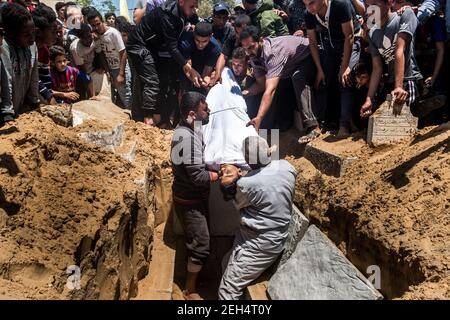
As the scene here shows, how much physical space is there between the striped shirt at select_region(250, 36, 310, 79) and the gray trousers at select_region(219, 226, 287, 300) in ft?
8.41

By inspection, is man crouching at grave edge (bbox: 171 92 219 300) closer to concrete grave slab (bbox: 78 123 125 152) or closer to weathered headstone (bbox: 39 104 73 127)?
concrete grave slab (bbox: 78 123 125 152)

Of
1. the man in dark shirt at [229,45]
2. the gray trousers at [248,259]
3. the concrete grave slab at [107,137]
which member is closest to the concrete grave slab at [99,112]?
the concrete grave slab at [107,137]

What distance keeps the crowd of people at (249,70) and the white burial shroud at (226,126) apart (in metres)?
0.23

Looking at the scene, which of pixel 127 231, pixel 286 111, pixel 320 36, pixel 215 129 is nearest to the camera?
pixel 127 231

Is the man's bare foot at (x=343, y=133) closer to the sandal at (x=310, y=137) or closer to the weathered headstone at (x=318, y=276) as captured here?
the sandal at (x=310, y=137)

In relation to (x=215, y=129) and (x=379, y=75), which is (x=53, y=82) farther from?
(x=379, y=75)

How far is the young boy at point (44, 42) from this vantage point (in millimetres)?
5379

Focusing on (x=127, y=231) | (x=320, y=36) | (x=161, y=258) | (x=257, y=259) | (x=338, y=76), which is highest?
(x=320, y=36)

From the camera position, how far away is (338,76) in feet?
20.3

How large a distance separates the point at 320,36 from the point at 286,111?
135 centimetres

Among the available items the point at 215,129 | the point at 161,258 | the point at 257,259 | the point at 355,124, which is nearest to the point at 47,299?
the point at 257,259

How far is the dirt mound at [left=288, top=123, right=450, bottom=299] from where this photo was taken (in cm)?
371

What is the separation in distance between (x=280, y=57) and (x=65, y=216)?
3759 millimetres
